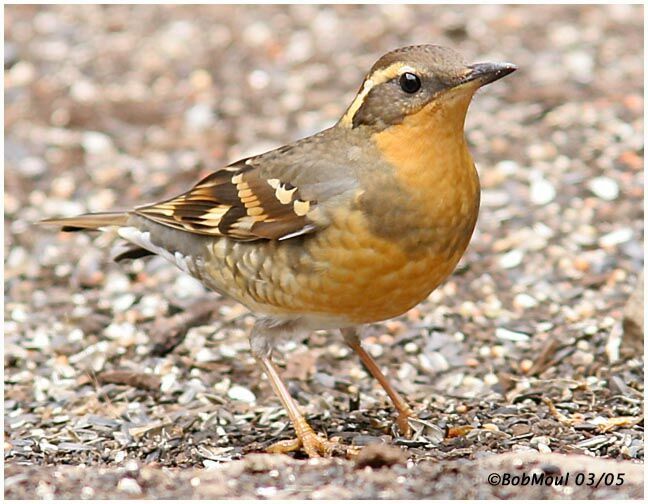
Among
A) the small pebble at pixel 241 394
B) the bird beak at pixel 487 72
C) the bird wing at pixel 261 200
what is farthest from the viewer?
the small pebble at pixel 241 394

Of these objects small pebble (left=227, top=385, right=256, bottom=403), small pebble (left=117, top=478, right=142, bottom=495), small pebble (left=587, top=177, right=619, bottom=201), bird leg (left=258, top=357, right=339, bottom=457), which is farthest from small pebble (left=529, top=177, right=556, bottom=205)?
small pebble (left=117, top=478, right=142, bottom=495)

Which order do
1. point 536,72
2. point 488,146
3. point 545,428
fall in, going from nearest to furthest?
point 545,428 < point 488,146 < point 536,72

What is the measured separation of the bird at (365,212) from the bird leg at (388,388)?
0.01 metres

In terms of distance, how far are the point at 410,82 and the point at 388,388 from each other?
1.63 metres

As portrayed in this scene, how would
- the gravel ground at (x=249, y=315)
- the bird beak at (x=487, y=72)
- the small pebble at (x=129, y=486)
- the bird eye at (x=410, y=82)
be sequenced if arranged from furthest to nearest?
the gravel ground at (x=249, y=315) < the bird eye at (x=410, y=82) < the bird beak at (x=487, y=72) < the small pebble at (x=129, y=486)

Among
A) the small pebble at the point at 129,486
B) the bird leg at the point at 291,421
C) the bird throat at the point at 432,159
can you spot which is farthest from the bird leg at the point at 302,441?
the bird throat at the point at 432,159

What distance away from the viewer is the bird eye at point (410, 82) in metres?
5.05

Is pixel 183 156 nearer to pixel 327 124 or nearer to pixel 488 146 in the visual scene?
pixel 327 124

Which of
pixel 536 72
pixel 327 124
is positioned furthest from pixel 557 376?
pixel 536 72

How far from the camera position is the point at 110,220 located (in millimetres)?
6500

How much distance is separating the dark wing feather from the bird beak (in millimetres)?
915

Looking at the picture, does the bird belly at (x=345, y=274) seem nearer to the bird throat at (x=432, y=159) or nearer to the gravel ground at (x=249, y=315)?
the bird throat at (x=432, y=159)

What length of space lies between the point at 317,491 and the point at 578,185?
454cm

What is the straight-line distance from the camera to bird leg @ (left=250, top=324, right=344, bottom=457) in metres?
5.46
